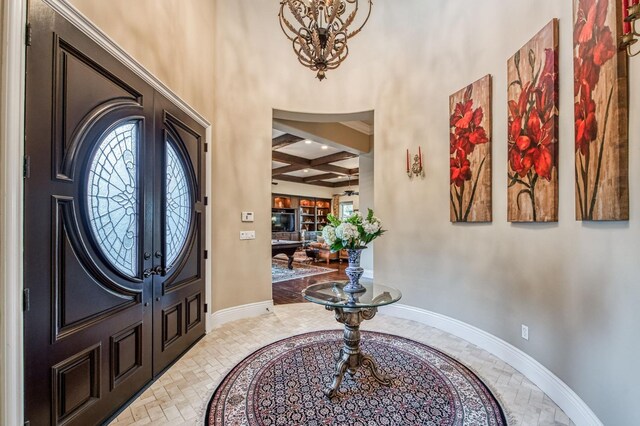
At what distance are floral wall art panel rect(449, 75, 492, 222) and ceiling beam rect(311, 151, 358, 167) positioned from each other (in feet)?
13.3

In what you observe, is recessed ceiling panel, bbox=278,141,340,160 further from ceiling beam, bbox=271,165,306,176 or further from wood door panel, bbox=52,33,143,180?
wood door panel, bbox=52,33,143,180

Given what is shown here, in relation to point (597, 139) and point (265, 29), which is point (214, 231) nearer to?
point (265, 29)

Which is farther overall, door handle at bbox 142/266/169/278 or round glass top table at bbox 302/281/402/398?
door handle at bbox 142/266/169/278

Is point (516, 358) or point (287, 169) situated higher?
point (287, 169)

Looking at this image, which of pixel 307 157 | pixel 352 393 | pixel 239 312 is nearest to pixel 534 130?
pixel 352 393

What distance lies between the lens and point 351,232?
219 centimetres

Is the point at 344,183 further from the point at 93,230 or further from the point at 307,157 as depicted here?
the point at 93,230

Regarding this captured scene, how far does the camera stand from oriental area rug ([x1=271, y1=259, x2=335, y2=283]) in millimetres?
6609

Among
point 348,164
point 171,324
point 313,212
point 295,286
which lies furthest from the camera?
point 313,212

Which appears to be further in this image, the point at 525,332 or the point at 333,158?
the point at 333,158

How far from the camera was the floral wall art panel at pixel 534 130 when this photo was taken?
7.00 ft

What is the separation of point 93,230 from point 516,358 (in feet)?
11.5

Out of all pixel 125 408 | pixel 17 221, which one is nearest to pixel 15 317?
pixel 17 221

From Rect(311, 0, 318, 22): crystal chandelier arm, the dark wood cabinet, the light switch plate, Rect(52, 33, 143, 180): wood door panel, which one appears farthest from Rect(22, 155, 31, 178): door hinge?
the dark wood cabinet
